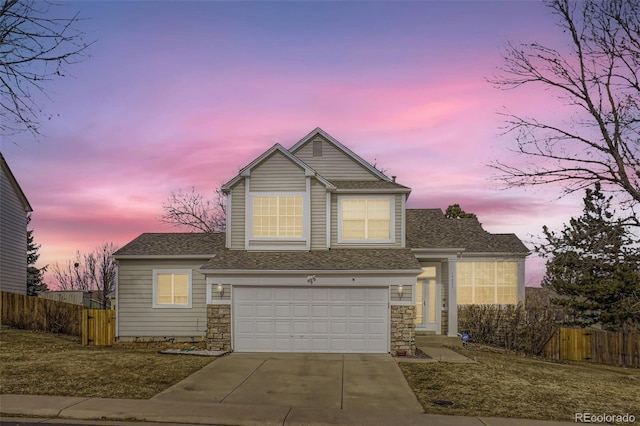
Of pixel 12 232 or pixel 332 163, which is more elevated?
pixel 332 163

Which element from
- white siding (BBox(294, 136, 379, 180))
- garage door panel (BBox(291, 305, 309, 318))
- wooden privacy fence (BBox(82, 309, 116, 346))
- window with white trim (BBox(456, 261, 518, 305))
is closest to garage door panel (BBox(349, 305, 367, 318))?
garage door panel (BBox(291, 305, 309, 318))

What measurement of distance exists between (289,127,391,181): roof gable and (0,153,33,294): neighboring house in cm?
1896

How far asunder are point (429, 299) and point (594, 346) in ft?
21.5

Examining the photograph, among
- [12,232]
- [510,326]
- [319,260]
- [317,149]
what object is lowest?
[510,326]

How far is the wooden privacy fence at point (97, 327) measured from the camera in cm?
2206

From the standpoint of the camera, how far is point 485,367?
16.9 metres

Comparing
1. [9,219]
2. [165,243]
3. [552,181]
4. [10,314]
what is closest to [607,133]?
[552,181]

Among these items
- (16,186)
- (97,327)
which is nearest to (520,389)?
(97,327)

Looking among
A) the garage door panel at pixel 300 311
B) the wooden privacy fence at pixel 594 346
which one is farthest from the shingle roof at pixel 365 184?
the wooden privacy fence at pixel 594 346

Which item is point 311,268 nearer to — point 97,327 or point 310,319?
point 310,319

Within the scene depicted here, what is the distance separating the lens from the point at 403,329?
19.2 meters

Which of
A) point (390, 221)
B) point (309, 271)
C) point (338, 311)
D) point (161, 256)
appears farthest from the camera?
point (161, 256)

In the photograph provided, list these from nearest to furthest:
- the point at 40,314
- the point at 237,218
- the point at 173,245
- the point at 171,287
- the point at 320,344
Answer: the point at 320,344, the point at 237,218, the point at 171,287, the point at 173,245, the point at 40,314

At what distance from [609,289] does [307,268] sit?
14910 mm
